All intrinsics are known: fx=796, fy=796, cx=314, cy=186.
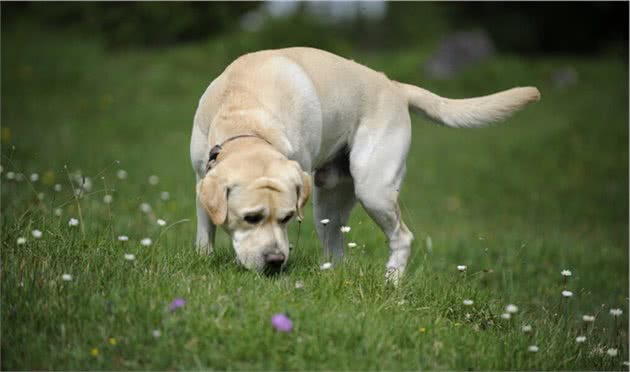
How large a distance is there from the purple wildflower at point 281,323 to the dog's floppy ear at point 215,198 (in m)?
0.92

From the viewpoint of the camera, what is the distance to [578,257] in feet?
27.6

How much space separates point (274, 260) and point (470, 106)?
2281 mm

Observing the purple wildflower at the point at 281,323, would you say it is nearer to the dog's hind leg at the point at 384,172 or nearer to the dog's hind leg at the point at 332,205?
the dog's hind leg at the point at 384,172

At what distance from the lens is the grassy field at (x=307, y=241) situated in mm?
3645

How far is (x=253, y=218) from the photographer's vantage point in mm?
4430

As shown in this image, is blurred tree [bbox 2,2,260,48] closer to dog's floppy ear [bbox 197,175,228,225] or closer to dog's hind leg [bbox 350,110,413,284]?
dog's hind leg [bbox 350,110,413,284]

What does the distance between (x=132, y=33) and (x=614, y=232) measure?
12.9 m

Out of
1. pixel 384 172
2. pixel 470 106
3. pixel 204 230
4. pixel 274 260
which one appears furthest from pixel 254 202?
pixel 470 106

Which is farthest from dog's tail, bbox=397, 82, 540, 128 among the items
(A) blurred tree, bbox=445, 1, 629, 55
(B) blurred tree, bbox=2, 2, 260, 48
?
(B) blurred tree, bbox=2, 2, 260, 48

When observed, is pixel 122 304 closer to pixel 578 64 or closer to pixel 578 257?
pixel 578 257

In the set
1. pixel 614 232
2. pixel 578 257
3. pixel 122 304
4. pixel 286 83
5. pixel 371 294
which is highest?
pixel 286 83

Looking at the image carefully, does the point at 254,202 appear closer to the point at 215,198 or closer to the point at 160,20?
the point at 215,198

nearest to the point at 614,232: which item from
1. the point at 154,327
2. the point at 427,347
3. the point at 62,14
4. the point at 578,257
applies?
the point at 578,257

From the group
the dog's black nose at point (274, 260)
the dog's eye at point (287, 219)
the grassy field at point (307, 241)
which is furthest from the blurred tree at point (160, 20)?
the dog's black nose at point (274, 260)
